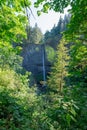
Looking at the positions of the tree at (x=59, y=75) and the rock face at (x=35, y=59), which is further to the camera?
the rock face at (x=35, y=59)

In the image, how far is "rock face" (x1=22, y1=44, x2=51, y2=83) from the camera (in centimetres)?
6419

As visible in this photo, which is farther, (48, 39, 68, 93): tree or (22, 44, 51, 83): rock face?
(22, 44, 51, 83): rock face

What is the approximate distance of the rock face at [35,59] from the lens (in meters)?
64.2

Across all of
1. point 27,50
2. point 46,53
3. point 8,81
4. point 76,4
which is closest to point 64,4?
point 76,4

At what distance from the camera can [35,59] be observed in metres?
67.3

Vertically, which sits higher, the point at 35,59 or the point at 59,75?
the point at 35,59

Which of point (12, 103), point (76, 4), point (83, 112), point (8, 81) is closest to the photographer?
point (83, 112)

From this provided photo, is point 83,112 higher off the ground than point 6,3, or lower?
lower

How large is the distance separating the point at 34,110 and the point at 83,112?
416 cm

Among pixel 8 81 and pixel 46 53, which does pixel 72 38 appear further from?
pixel 46 53

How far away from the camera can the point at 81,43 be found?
1131 cm

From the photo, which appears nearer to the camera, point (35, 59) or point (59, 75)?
point (59, 75)

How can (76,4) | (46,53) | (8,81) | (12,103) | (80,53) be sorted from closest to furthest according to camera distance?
1. (76,4)
2. (12,103)
3. (80,53)
4. (8,81)
5. (46,53)

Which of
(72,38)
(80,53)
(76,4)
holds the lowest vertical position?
(80,53)
